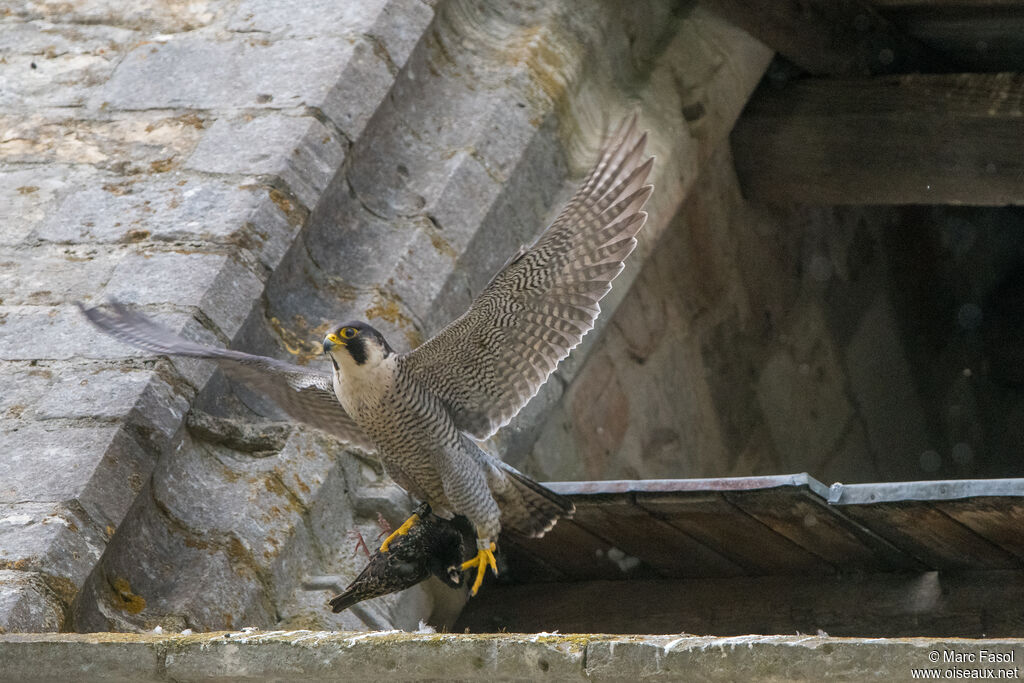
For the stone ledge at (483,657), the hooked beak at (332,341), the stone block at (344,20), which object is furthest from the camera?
the stone block at (344,20)

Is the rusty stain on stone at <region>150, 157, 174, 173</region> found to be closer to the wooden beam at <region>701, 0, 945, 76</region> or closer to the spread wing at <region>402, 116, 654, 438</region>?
the spread wing at <region>402, 116, 654, 438</region>

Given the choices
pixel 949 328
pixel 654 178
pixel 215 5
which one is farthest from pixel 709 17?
pixel 949 328

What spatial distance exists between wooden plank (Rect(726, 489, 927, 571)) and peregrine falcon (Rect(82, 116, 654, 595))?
48cm

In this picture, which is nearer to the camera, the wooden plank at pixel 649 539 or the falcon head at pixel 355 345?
the falcon head at pixel 355 345

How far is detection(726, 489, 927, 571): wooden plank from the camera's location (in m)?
3.52

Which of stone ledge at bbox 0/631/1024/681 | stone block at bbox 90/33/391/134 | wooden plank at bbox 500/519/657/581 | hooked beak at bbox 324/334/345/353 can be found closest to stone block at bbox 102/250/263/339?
hooked beak at bbox 324/334/345/353

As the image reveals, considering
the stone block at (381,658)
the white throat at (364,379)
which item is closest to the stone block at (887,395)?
the white throat at (364,379)

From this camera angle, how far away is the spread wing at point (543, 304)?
3775mm

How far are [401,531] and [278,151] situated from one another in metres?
1.12

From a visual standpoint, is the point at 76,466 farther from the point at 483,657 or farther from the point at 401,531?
Answer: the point at 483,657

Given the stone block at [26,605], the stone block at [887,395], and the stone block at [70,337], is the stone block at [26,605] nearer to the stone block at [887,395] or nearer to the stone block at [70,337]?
the stone block at [70,337]

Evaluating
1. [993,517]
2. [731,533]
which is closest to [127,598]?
[731,533]

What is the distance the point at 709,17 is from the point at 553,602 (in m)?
2.20

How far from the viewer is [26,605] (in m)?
3.35
